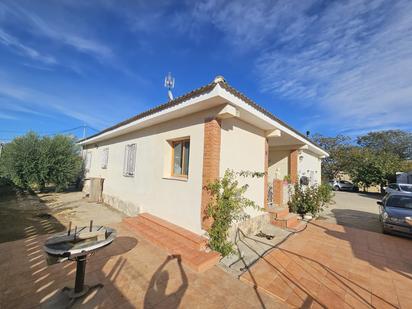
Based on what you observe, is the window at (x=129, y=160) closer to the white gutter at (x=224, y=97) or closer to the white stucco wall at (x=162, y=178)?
the white stucco wall at (x=162, y=178)

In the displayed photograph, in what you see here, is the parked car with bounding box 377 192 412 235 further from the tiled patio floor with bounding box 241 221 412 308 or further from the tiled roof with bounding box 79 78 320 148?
the tiled roof with bounding box 79 78 320 148

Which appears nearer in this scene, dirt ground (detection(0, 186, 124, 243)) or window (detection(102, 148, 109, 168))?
dirt ground (detection(0, 186, 124, 243))

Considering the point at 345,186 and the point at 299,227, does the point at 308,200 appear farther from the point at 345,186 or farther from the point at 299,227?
the point at 345,186

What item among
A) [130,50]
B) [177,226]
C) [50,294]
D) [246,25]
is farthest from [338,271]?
[130,50]

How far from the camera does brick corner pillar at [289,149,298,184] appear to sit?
1048cm

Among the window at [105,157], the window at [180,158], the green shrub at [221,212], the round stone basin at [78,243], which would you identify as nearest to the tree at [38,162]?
the window at [105,157]

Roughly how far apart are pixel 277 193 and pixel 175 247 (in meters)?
6.34

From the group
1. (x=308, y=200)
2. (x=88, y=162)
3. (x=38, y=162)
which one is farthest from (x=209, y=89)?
(x=88, y=162)

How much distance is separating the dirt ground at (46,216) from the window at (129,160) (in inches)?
78.0

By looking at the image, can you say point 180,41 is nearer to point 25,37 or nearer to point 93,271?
point 25,37

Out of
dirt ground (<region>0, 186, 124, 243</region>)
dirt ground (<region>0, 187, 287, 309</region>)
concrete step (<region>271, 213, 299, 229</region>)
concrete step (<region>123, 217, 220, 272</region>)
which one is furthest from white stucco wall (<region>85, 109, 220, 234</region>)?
concrete step (<region>271, 213, 299, 229</region>)

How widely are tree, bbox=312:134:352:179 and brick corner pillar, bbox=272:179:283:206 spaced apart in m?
30.9

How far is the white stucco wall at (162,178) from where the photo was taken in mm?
5621

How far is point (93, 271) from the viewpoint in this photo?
4047 mm
